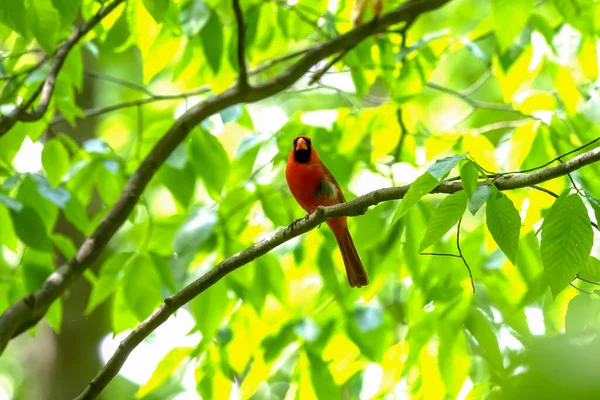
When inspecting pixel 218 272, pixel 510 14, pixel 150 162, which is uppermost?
pixel 150 162

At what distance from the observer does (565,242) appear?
6.57ft

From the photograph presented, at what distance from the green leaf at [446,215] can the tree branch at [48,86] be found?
7.66 feet

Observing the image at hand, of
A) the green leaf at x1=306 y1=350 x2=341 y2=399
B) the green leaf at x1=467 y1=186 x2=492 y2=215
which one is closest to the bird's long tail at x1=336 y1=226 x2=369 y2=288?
the green leaf at x1=306 y1=350 x2=341 y2=399

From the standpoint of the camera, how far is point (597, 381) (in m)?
0.92

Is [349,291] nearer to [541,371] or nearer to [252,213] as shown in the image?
[252,213]

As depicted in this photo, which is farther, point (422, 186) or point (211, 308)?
point (211, 308)

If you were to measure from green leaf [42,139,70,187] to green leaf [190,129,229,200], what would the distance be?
73 centimetres

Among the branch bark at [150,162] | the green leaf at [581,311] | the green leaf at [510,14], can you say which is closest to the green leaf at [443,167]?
the green leaf at [581,311]

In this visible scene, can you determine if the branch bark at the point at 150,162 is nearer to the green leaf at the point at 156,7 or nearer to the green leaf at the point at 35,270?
the green leaf at the point at 35,270

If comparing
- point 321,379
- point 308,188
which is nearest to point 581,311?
point 321,379

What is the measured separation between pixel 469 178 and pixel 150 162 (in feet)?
7.65

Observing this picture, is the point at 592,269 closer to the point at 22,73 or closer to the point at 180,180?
the point at 180,180

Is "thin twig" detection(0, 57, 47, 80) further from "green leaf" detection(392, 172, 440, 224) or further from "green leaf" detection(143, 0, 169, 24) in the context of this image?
"green leaf" detection(392, 172, 440, 224)

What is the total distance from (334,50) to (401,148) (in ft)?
2.42
